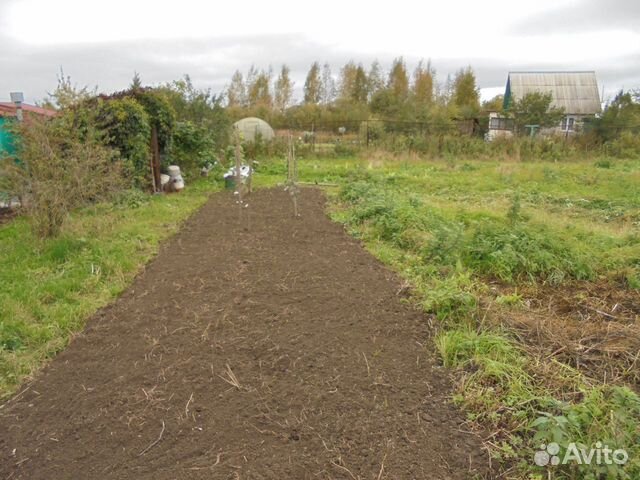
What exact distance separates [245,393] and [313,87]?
4207 cm

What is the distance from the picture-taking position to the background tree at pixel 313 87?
4125cm

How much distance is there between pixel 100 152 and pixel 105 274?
2.10 meters

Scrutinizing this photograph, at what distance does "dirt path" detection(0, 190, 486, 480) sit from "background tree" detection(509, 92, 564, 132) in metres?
17.7

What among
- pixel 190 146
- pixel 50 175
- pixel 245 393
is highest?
pixel 190 146

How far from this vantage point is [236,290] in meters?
4.03

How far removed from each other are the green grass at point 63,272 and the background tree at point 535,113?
54.9ft

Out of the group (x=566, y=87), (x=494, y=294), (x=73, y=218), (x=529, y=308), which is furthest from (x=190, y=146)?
(x=566, y=87)

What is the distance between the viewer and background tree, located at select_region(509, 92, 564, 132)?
18578 millimetres

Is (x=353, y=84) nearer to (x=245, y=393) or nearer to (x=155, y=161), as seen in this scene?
(x=155, y=161)

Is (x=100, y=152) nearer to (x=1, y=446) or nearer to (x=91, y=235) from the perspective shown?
(x=91, y=235)

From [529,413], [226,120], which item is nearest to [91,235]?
[529,413]

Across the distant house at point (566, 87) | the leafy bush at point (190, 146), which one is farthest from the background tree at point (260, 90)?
the leafy bush at point (190, 146)

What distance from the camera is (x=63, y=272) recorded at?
174 inches

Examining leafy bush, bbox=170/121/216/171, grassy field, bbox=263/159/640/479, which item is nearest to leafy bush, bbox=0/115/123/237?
grassy field, bbox=263/159/640/479
